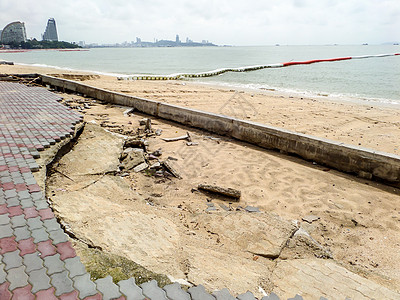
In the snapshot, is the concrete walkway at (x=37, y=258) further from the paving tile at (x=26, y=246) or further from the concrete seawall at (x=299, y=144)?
the concrete seawall at (x=299, y=144)

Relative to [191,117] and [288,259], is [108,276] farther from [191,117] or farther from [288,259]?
[191,117]

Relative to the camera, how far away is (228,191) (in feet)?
16.5

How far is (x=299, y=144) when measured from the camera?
6.75 meters

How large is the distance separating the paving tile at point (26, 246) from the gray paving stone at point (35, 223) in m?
0.24

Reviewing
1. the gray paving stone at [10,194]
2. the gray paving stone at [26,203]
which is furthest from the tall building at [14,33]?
the gray paving stone at [26,203]

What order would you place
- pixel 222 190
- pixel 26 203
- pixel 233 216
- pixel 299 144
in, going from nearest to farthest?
pixel 26 203 → pixel 233 216 → pixel 222 190 → pixel 299 144

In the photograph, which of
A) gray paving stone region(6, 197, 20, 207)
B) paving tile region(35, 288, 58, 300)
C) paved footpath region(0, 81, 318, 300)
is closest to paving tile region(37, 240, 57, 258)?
paved footpath region(0, 81, 318, 300)

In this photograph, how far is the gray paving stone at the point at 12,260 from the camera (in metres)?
2.48

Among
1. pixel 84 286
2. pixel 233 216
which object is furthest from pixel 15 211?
pixel 233 216

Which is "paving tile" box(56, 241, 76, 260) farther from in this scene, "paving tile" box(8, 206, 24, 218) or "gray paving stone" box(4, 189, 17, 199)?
"gray paving stone" box(4, 189, 17, 199)

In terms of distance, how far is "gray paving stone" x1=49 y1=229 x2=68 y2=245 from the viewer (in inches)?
113

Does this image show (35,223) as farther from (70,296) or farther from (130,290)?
(130,290)

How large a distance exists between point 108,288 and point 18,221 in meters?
1.61

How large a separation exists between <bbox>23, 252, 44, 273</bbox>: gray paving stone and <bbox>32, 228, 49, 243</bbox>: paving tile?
22cm
